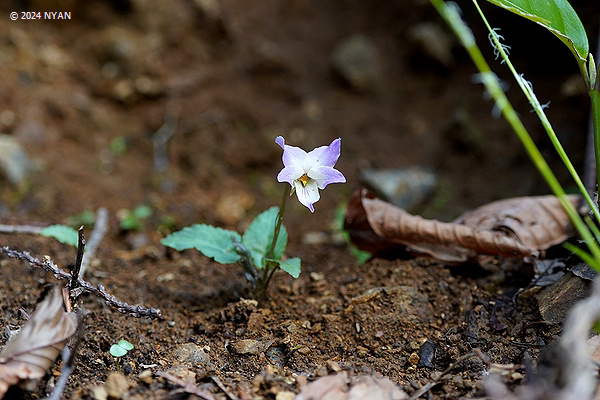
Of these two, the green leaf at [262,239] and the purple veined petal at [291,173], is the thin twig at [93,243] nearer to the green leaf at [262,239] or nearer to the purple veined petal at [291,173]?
the green leaf at [262,239]

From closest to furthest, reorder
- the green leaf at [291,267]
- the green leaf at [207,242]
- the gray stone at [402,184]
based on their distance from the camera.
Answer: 1. the green leaf at [291,267]
2. the green leaf at [207,242]
3. the gray stone at [402,184]

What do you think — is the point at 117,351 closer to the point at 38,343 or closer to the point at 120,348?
the point at 120,348

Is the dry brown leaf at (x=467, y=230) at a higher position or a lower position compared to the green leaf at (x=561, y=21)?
lower

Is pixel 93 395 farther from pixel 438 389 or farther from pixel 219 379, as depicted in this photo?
pixel 438 389

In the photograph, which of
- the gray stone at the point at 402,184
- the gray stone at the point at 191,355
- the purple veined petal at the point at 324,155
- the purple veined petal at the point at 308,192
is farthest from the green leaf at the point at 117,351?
the gray stone at the point at 402,184

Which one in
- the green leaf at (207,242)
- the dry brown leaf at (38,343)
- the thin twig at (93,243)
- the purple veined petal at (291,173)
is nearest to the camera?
the dry brown leaf at (38,343)

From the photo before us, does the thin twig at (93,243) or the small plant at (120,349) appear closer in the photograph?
the small plant at (120,349)

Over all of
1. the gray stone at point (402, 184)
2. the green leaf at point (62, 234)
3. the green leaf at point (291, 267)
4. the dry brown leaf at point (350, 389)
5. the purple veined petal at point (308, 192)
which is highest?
the gray stone at point (402, 184)
